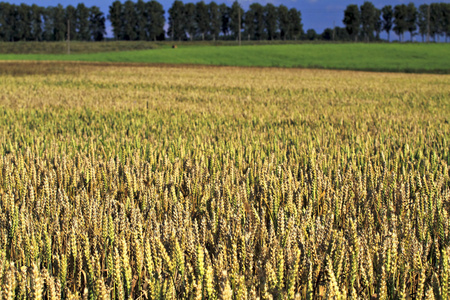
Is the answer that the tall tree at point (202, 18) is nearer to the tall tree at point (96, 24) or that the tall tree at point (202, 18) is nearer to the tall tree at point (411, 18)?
the tall tree at point (96, 24)

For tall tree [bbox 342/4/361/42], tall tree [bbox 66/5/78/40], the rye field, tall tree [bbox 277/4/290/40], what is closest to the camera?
the rye field

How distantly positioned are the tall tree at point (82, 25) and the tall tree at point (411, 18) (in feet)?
274

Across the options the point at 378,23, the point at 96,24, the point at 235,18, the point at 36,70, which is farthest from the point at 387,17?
the point at 36,70

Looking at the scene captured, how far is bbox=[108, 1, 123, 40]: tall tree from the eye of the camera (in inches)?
4560

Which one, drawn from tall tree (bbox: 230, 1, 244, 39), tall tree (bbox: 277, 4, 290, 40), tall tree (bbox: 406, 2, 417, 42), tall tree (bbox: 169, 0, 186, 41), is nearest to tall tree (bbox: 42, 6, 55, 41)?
tall tree (bbox: 169, 0, 186, 41)

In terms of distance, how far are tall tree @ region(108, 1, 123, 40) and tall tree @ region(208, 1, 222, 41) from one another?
24021 millimetres

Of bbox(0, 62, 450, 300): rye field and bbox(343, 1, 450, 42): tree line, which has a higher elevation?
bbox(343, 1, 450, 42): tree line

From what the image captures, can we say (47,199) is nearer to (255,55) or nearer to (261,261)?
(261,261)

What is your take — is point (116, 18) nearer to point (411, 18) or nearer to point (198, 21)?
point (198, 21)

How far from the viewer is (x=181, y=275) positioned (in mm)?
1619

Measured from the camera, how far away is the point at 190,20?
12044 centimetres

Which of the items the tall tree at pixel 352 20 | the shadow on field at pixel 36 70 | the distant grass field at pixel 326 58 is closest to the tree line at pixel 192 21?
the tall tree at pixel 352 20

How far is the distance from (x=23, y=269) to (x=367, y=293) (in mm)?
1190

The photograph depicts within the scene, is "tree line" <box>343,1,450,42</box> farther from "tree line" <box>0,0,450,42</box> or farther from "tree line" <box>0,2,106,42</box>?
"tree line" <box>0,2,106,42</box>
